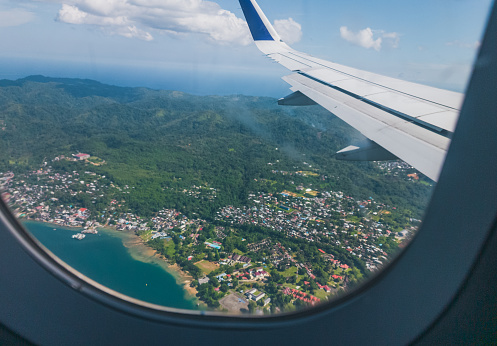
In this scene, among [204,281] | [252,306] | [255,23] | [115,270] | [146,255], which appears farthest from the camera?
[255,23]

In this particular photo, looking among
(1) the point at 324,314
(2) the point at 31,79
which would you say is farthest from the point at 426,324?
(2) the point at 31,79

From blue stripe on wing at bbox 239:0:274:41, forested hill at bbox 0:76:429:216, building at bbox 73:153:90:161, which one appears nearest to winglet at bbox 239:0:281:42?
blue stripe on wing at bbox 239:0:274:41

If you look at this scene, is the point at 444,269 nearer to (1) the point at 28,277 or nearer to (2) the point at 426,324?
(2) the point at 426,324

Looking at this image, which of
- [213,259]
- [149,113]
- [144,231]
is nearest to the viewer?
[213,259]

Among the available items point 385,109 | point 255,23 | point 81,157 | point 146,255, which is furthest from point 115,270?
point 81,157

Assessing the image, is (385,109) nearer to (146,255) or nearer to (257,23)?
(146,255)

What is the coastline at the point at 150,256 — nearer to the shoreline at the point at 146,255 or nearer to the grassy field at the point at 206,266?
the shoreline at the point at 146,255

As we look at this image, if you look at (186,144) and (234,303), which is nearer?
(234,303)
